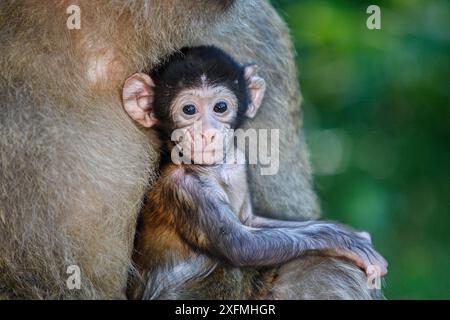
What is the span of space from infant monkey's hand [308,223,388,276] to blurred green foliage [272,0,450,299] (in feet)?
6.68

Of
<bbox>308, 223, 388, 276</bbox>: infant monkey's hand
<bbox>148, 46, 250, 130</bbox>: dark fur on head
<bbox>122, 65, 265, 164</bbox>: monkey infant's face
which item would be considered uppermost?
<bbox>148, 46, 250, 130</bbox>: dark fur on head

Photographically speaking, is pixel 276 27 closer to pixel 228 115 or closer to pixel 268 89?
pixel 268 89

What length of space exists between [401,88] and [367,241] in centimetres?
247

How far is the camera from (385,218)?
605 cm

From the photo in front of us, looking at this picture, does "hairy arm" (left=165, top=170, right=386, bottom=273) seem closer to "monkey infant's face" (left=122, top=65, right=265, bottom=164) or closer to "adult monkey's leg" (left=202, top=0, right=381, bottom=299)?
"monkey infant's face" (left=122, top=65, right=265, bottom=164)

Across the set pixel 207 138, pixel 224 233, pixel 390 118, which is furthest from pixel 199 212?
pixel 390 118

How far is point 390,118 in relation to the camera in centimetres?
639

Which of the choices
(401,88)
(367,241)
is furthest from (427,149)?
(367,241)

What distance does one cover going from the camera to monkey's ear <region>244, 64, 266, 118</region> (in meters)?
4.02

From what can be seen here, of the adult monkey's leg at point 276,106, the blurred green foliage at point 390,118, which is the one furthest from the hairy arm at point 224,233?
the blurred green foliage at point 390,118

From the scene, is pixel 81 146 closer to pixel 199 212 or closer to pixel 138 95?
pixel 138 95

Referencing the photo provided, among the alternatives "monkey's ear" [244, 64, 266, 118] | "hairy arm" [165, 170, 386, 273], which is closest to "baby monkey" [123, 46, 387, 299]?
"hairy arm" [165, 170, 386, 273]

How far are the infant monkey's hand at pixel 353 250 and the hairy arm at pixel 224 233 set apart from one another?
0.03m
